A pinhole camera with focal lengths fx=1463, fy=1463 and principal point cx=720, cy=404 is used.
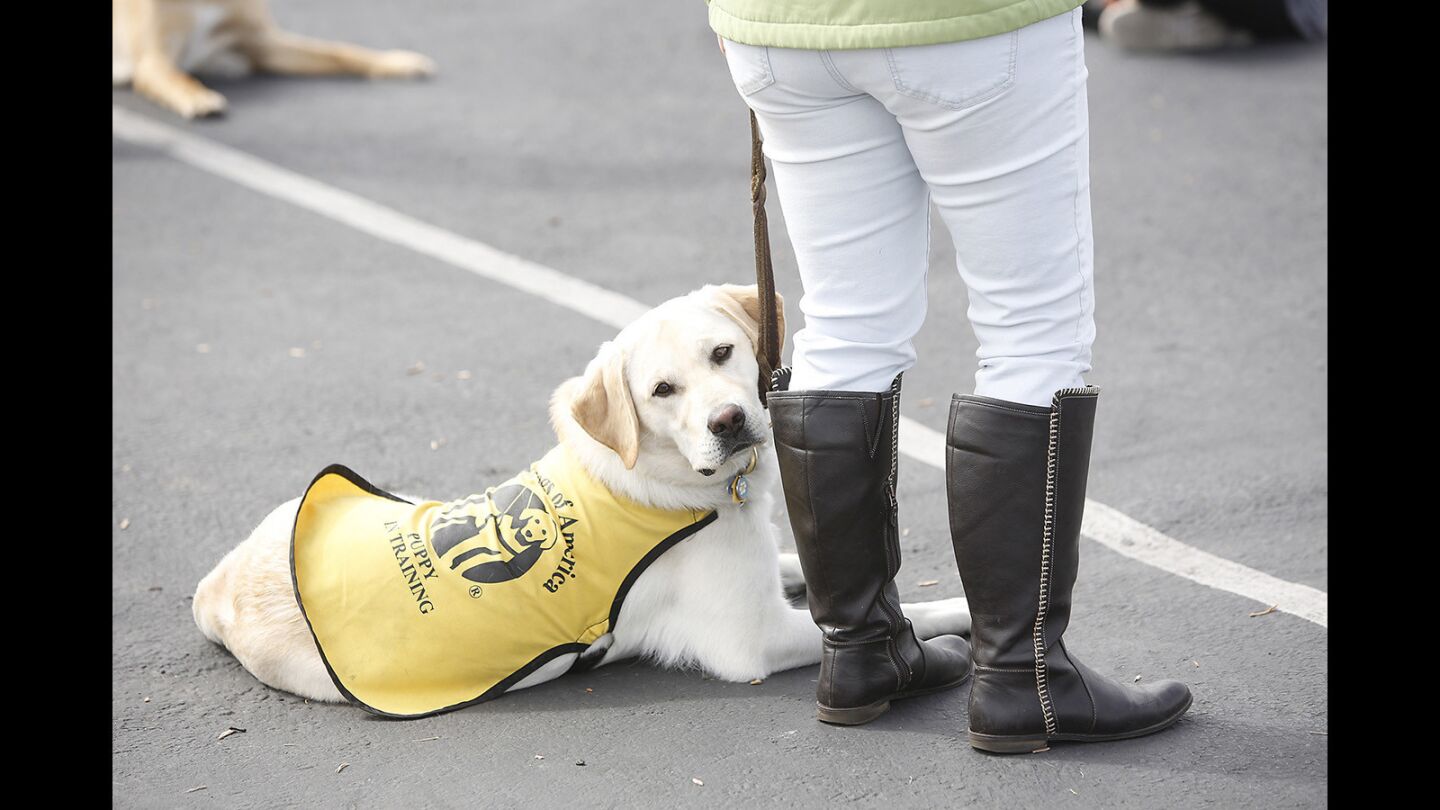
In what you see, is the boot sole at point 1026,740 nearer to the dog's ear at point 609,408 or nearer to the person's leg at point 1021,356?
the person's leg at point 1021,356

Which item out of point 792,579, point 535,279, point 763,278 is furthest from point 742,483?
point 535,279

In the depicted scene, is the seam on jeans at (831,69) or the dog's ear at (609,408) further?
the dog's ear at (609,408)

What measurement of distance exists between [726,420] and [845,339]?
14.8 inches

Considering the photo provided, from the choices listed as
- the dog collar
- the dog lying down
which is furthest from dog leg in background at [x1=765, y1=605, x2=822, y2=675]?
the dog collar

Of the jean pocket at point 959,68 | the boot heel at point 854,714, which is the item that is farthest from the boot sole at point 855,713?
the jean pocket at point 959,68

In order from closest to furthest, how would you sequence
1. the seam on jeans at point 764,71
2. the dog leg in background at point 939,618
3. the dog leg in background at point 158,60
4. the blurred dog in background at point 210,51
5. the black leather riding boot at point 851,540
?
the seam on jeans at point 764,71
the black leather riding boot at point 851,540
the dog leg in background at point 939,618
the dog leg in background at point 158,60
the blurred dog in background at point 210,51

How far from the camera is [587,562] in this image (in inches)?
125

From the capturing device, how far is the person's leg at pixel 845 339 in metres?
2.63

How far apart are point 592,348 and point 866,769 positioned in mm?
2761

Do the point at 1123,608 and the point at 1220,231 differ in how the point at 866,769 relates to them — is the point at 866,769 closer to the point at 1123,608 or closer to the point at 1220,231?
the point at 1123,608

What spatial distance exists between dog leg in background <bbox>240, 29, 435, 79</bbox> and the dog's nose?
20.4 ft

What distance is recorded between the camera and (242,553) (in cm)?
346

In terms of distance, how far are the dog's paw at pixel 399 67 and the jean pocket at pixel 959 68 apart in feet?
22.1
